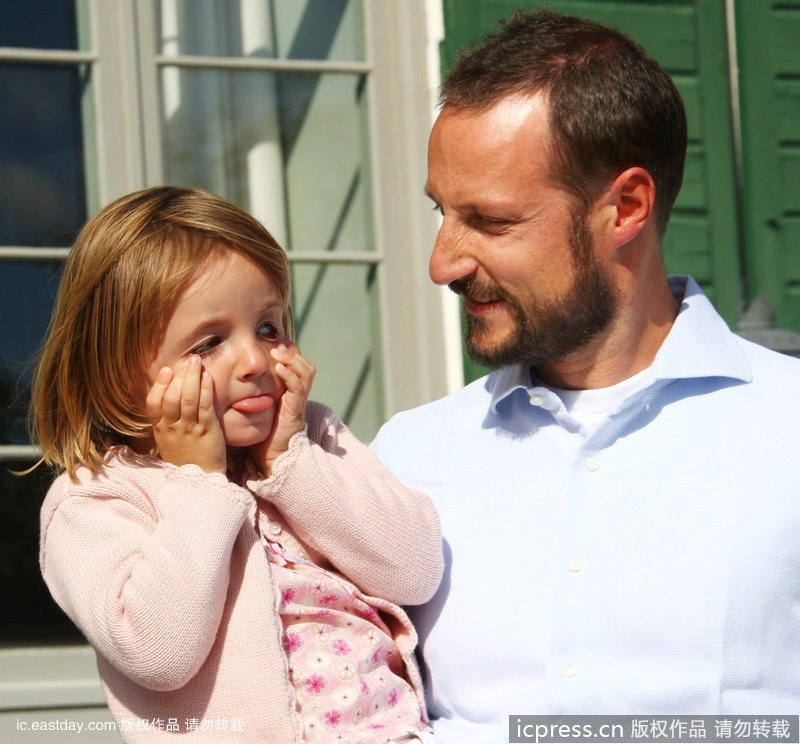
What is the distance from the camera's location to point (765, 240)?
3.87m

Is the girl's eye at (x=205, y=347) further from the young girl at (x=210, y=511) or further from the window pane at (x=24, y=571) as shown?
the window pane at (x=24, y=571)

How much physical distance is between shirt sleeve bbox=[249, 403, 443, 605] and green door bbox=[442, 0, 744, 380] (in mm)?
1908

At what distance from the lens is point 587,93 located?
232 centimetres

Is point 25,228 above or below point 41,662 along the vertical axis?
above

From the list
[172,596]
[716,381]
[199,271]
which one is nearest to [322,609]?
[172,596]

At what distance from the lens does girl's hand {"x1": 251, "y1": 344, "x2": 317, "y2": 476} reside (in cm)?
205

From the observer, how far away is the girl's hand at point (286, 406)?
2.05 meters

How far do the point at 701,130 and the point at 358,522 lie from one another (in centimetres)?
223

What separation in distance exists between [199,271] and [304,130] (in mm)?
1918

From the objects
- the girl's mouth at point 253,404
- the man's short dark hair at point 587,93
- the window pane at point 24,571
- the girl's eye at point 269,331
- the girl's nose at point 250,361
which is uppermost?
the man's short dark hair at point 587,93

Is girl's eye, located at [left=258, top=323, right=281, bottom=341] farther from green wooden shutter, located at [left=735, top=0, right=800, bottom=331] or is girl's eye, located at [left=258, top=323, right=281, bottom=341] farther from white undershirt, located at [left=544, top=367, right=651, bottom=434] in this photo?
green wooden shutter, located at [left=735, top=0, right=800, bottom=331]

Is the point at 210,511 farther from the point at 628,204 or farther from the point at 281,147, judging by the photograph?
the point at 281,147

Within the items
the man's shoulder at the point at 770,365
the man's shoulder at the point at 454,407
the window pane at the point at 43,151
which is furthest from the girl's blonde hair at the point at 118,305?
the window pane at the point at 43,151

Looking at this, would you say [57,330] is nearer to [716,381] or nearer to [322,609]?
[322,609]
